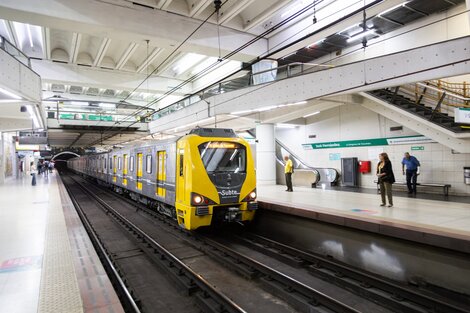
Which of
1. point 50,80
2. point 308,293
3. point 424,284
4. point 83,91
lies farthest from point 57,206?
point 83,91

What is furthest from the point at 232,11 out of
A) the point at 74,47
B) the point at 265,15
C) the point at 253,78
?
the point at 74,47

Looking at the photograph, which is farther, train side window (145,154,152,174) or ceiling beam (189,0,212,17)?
train side window (145,154,152,174)

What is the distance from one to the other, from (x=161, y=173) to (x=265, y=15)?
588 centimetres

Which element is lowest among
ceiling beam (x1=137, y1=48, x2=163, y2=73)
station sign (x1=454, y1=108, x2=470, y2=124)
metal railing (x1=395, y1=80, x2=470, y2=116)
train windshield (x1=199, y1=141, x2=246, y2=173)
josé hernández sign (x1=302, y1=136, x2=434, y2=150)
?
train windshield (x1=199, y1=141, x2=246, y2=173)

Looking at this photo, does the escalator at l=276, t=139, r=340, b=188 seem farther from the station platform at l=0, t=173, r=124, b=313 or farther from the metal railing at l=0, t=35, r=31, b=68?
the metal railing at l=0, t=35, r=31, b=68

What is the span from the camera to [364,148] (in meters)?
12.9

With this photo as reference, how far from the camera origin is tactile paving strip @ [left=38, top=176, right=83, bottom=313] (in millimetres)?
3230

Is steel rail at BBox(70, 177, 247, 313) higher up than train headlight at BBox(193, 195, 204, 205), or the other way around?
train headlight at BBox(193, 195, 204, 205)

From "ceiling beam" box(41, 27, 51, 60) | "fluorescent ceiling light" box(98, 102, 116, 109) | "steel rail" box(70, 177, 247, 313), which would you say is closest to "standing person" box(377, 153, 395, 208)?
"steel rail" box(70, 177, 247, 313)

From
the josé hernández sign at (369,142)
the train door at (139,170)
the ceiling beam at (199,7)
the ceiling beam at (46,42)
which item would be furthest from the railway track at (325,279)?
the ceiling beam at (46,42)

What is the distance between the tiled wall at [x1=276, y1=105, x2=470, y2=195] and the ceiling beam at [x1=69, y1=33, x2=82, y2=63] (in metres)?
10.8

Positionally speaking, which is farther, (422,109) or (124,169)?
(124,169)

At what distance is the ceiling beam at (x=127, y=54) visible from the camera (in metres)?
12.3

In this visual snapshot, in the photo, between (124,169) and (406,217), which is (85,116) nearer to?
(124,169)
